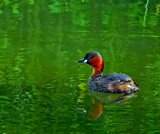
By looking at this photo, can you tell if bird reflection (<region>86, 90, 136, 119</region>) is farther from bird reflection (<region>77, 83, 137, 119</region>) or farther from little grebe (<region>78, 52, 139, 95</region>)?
little grebe (<region>78, 52, 139, 95</region>)

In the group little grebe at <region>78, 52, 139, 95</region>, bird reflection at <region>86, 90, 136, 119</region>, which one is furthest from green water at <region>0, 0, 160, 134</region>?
little grebe at <region>78, 52, 139, 95</region>

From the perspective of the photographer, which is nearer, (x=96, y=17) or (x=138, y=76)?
(x=138, y=76)

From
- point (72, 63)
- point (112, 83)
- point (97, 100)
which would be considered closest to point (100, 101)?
point (97, 100)

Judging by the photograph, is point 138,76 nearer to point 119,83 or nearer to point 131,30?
point 119,83

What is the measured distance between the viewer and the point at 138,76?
11.1 meters

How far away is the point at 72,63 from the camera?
12094 millimetres

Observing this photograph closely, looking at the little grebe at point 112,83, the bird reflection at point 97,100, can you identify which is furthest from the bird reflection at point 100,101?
the little grebe at point 112,83

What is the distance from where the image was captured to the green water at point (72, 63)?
8758mm

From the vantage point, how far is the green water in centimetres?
876

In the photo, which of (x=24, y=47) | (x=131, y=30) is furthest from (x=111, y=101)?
→ (x=131, y=30)

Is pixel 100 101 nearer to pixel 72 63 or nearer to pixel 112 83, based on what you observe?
pixel 112 83

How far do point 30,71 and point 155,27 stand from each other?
4.96m

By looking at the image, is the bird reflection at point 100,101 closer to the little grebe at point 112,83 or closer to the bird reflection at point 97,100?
the bird reflection at point 97,100

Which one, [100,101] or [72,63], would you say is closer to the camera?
[100,101]
